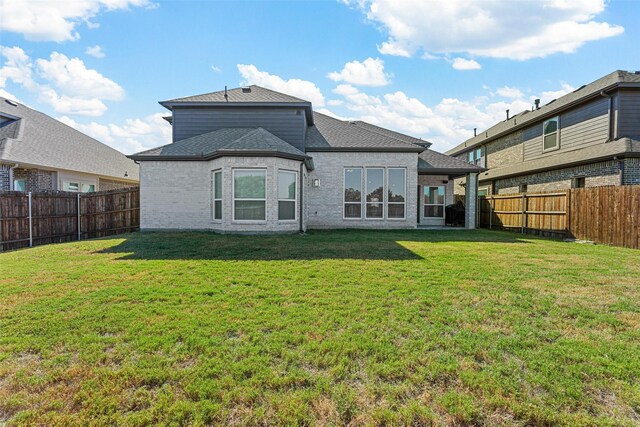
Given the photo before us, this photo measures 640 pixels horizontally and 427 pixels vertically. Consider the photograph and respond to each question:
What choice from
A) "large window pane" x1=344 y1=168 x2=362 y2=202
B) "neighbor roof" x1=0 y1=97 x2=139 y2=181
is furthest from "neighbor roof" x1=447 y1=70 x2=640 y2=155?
"neighbor roof" x1=0 y1=97 x2=139 y2=181

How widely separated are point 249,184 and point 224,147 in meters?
1.67

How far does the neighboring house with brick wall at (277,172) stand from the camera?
37.7 feet

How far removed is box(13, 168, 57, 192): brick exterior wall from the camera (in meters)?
14.5

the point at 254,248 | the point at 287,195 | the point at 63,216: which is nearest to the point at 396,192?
the point at 287,195

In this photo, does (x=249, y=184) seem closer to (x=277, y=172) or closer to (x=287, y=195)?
(x=277, y=172)

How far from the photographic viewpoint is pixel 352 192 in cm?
1457

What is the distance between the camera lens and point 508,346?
10.3 feet

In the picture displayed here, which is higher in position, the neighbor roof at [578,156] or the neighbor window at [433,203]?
the neighbor roof at [578,156]

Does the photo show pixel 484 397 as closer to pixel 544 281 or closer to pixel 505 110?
pixel 544 281

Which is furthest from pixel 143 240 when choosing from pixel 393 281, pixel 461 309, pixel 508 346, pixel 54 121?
pixel 54 121

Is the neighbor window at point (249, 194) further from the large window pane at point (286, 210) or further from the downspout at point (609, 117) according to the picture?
the downspout at point (609, 117)

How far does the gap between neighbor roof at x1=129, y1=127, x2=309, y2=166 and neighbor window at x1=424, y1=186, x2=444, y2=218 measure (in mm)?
8549

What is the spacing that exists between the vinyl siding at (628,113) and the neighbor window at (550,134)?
10.2 ft

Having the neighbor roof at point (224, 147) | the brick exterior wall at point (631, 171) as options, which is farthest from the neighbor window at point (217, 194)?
the brick exterior wall at point (631, 171)
